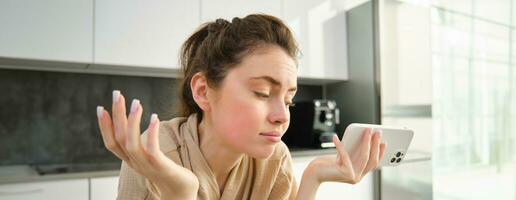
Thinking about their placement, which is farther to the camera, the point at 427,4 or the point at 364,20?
the point at 364,20

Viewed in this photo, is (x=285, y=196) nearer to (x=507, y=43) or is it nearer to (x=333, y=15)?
(x=507, y=43)

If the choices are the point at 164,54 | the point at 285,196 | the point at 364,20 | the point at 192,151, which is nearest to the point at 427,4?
the point at 364,20

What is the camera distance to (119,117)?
1.58 ft

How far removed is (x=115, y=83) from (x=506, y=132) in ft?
7.29

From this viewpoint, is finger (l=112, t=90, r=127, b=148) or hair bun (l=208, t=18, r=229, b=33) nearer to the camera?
finger (l=112, t=90, r=127, b=148)

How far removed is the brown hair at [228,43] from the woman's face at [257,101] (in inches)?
1.2

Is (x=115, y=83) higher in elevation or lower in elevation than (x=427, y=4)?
lower

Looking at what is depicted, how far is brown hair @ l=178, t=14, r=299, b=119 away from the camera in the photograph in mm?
815

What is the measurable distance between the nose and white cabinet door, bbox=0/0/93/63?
4.61ft

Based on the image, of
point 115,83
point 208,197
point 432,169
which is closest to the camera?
point 208,197

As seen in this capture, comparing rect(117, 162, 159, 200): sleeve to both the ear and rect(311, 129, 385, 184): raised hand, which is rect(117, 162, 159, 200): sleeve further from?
rect(311, 129, 385, 184): raised hand

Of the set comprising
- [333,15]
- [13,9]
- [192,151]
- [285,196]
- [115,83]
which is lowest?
[285,196]

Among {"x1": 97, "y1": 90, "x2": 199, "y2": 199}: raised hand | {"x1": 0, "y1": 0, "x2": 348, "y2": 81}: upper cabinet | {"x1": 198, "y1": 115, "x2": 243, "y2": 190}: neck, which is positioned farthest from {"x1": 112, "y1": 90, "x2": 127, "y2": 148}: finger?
{"x1": 0, "y1": 0, "x2": 348, "y2": 81}: upper cabinet

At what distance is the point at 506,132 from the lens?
6.66 ft
